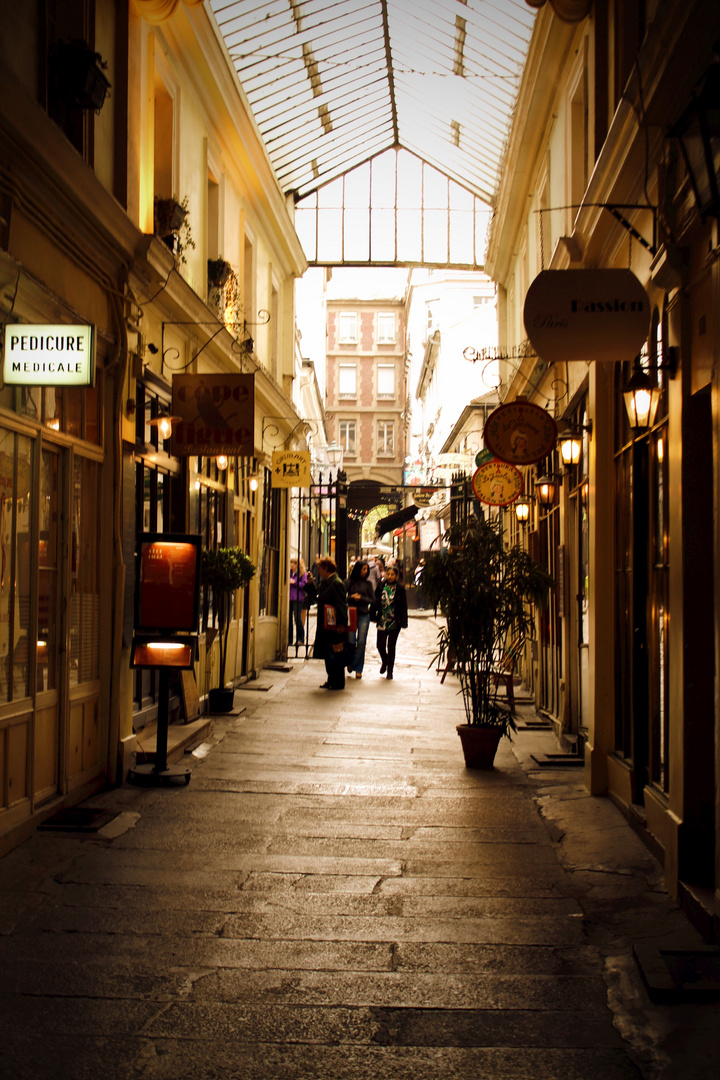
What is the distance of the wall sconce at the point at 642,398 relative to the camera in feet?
20.3

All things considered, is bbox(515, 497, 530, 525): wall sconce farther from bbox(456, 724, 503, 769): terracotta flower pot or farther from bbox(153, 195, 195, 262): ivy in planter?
bbox(153, 195, 195, 262): ivy in planter

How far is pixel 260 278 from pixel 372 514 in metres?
45.2

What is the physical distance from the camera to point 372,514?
199 ft

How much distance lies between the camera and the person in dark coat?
46.5ft

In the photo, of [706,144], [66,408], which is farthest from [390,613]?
[706,144]

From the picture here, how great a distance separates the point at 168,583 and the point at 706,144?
5.27m

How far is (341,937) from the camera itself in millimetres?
4836

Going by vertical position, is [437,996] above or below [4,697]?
below

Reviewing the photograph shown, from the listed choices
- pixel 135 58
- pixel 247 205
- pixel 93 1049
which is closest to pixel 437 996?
pixel 93 1049

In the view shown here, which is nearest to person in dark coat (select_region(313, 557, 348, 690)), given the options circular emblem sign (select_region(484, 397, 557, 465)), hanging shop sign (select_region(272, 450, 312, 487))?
hanging shop sign (select_region(272, 450, 312, 487))

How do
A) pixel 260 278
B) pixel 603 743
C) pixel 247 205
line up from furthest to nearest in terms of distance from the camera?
pixel 260 278 < pixel 247 205 < pixel 603 743

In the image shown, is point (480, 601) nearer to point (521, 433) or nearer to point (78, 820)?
point (521, 433)

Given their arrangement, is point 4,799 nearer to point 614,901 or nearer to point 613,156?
point 614,901

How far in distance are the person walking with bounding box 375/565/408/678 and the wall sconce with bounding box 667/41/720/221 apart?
37.1 feet
